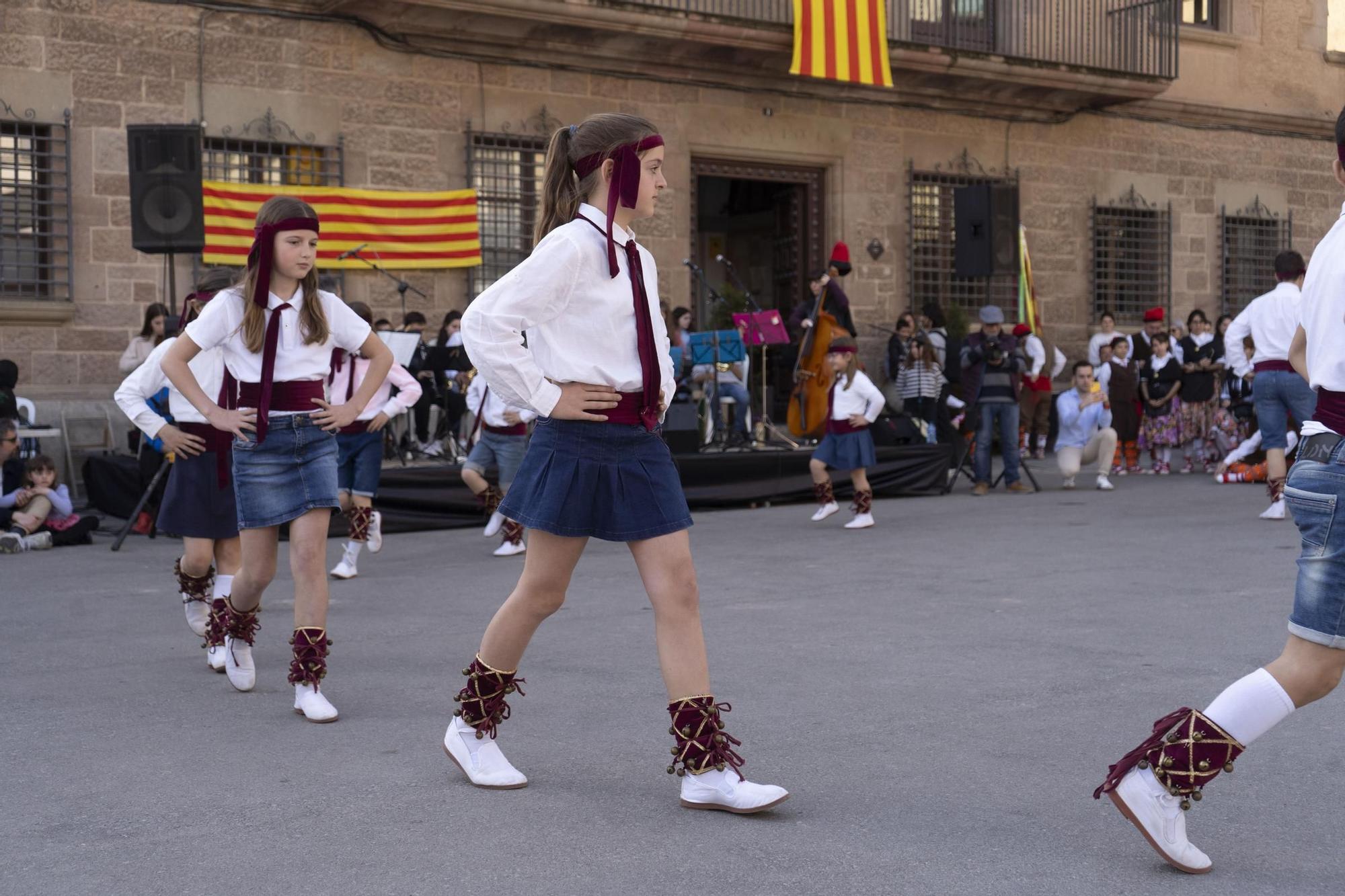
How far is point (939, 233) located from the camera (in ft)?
67.1

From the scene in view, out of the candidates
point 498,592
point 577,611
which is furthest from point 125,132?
point 577,611

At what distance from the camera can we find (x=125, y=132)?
14.7 metres

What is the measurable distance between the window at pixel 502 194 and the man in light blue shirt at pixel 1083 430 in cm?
612

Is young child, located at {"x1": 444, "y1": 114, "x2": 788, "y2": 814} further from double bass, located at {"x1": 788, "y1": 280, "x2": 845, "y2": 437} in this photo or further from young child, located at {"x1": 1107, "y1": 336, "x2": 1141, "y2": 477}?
young child, located at {"x1": 1107, "y1": 336, "x2": 1141, "y2": 477}

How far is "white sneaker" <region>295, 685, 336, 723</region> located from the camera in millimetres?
5078

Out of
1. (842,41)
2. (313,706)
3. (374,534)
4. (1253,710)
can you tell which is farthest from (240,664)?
(842,41)

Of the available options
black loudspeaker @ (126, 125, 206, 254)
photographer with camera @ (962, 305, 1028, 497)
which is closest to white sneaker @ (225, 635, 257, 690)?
black loudspeaker @ (126, 125, 206, 254)

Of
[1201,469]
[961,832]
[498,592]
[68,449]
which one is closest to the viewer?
[961,832]

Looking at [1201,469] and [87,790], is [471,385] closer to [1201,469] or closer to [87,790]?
[87,790]

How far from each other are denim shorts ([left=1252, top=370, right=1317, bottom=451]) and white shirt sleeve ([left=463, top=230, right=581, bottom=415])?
24.8 ft

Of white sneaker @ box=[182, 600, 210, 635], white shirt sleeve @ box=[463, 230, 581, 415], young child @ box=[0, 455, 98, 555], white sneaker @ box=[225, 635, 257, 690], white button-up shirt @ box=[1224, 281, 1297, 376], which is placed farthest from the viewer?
young child @ box=[0, 455, 98, 555]

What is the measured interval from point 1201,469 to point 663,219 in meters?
6.92

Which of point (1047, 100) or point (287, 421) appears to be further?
point (1047, 100)

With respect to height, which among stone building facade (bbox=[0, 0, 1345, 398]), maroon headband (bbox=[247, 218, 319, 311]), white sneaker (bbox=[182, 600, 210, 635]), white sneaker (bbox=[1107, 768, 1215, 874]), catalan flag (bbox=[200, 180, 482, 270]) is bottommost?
white sneaker (bbox=[182, 600, 210, 635])
